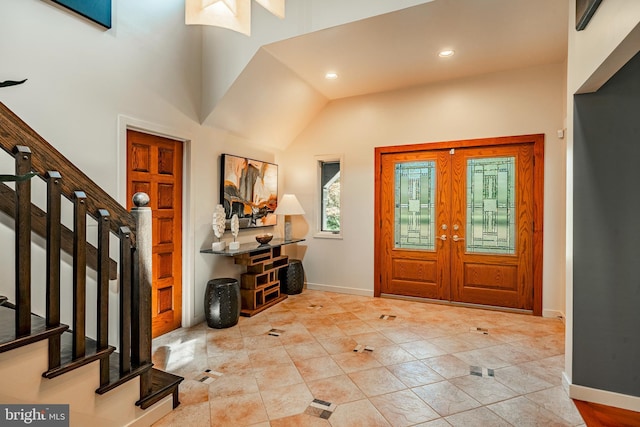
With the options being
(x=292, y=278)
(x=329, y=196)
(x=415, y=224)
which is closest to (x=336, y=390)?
(x=292, y=278)

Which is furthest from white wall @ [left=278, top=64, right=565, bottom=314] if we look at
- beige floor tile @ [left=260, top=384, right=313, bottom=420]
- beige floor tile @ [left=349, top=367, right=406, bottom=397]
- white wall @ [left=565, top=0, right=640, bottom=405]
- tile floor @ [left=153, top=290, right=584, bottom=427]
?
beige floor tile @ [left=260, top=384, right=313, bottom=420]

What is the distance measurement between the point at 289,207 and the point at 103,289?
3196 millimetres

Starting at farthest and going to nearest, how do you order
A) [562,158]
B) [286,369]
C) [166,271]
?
[562,158] → [166,271] → [286,369]

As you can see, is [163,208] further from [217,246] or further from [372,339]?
[372,339]

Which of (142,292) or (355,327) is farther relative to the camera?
(355,327)

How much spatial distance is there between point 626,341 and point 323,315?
9.12ft

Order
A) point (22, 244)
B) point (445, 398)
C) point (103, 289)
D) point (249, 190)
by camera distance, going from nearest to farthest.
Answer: point (22, 244)
point (103, 289)
point (445, 398)
point (249, 190)

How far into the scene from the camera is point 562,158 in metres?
3.90

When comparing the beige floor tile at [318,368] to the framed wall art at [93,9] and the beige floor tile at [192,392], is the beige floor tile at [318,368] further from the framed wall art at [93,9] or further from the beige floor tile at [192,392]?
the framed wall art at [93,9]

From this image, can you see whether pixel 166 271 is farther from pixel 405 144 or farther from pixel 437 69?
pixel 437 69

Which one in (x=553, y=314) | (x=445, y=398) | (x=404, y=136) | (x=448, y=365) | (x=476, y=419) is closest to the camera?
(x=476, y=419)

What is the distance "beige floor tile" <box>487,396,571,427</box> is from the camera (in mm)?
2027

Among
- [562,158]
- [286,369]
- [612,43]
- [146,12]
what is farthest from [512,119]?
[146,12]

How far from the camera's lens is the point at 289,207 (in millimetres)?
4910
